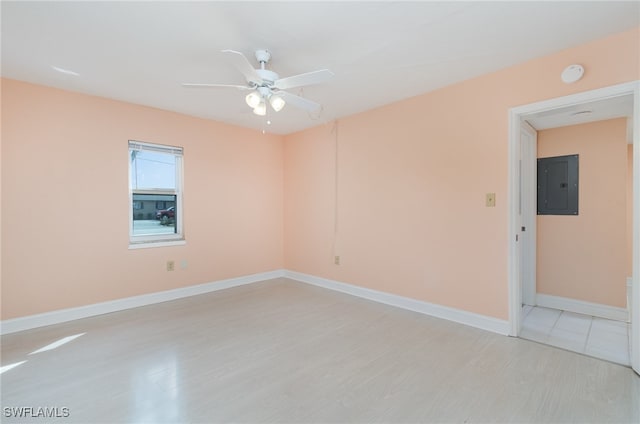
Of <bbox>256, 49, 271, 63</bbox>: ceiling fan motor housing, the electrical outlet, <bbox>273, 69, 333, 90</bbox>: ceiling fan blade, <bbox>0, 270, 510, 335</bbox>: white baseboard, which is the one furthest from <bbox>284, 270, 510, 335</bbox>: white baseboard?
<bbox>256, 49, 271, 63</bbox>: ceiling fan motor housing

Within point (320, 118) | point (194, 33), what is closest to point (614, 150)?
point (320, 118)

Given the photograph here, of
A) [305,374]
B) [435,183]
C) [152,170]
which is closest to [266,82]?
[435,183]

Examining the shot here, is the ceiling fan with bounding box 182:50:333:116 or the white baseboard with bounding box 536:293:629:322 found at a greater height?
the ceiling fan with bounding box 182:50:333:116

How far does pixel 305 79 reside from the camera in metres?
2.11

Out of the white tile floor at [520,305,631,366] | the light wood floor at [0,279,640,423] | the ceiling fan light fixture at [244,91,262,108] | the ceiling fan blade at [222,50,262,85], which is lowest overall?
the light wood floor at [0,279,640,423]

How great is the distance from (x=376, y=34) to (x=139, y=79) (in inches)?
89.6

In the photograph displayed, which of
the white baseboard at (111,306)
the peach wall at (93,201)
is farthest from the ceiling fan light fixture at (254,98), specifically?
the white baseboard at (111,306)

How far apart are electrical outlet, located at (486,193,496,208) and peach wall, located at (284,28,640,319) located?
0.14 ft

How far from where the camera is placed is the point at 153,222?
12.8 ft

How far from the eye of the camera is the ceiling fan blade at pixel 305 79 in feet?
6.53

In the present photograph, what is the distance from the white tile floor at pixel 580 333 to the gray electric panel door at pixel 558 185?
46.3 inches

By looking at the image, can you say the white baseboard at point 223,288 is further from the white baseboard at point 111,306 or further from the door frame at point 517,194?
the door frame at point 517,194

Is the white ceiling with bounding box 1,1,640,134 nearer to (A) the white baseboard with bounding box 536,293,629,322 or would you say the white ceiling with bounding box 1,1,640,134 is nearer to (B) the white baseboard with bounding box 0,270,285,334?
(B) the white baseboard with bounding box 0,270,285,334

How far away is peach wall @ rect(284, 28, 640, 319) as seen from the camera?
257 centimetres
